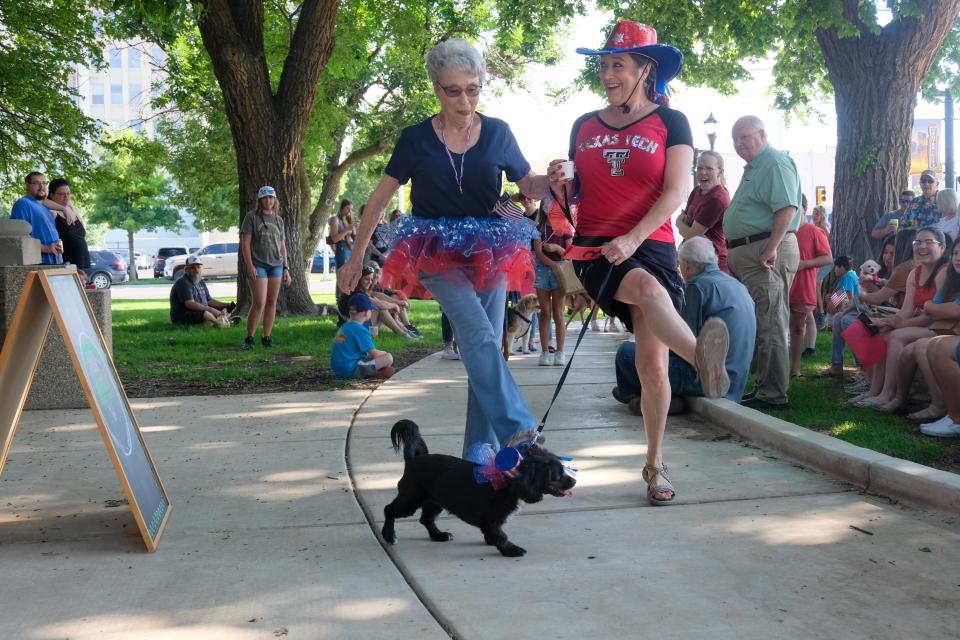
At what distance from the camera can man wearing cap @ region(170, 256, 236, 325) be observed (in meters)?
14.9

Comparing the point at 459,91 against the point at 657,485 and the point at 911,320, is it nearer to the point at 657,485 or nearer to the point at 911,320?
the point at 657,485

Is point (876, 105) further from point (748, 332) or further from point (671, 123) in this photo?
point (671, 123)

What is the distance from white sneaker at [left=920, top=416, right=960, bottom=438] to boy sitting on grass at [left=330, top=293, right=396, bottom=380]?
4.84 metres

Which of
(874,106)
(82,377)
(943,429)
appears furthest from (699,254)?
(874,106)

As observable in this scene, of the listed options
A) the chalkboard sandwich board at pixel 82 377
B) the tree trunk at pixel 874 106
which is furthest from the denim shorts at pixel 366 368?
the tree trunk at pixel 874 106

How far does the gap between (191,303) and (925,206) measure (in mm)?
10405

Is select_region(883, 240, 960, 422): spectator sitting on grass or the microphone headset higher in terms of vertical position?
the microphone headset

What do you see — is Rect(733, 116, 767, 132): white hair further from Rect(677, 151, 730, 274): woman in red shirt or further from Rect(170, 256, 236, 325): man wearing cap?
Rect(170, 256, 236, 325): man wearing cap

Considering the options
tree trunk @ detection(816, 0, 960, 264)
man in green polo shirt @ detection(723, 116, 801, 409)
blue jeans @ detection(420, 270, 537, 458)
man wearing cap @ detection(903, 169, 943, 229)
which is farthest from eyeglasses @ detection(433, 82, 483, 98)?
tree trunk @ detection(816, 0, 960, 264)

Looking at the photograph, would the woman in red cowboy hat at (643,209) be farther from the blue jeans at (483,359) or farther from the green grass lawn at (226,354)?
the green grass lawn at (226,354)

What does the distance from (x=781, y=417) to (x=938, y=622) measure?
12.1ft

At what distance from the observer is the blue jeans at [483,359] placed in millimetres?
4250

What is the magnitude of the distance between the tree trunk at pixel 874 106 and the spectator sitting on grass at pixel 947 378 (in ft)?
26.0

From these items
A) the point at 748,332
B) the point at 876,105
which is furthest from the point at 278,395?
the point at 876,105
